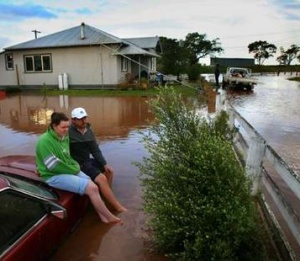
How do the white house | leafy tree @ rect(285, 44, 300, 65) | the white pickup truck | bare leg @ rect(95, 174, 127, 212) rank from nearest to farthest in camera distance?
bare leg @ rect(95, 174, 127, 212)
the white house
the white pickup truck
leafy tree @ rect(285, 44, 300, 65)

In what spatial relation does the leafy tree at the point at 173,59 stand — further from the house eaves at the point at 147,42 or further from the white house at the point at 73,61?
the white house at the point at 73,61

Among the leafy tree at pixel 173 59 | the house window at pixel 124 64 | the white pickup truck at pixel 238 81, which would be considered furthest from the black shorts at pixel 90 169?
the leafy tree at pixel 173 59

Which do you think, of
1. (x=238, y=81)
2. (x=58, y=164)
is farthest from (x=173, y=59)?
(x=58, y=164)


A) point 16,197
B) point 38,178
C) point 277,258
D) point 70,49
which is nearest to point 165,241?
point 277,258

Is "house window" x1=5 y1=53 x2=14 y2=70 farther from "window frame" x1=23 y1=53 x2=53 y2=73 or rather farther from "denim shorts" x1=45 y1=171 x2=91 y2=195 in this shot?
"denim shorts" x1=45 y1=171 x2=91 y2=195

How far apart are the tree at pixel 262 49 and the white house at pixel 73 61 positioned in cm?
8341

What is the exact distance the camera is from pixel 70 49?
2689 centimetres

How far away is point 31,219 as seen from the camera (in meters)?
3.61

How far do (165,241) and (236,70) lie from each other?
30.2 m

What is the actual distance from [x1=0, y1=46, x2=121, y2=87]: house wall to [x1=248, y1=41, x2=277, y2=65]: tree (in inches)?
3433

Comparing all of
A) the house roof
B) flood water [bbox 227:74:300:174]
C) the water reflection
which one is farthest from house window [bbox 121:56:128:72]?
flood water [bbox 227:74:300:174]

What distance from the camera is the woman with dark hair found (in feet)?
15.2

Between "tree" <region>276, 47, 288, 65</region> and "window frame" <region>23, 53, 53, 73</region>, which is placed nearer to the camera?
"window frame" <region>23, 53, 53, 73</region>

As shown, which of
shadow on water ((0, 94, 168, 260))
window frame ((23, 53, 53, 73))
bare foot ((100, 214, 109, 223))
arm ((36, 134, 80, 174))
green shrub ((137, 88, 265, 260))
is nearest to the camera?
green shrub ((137, 88, 265, 260))
